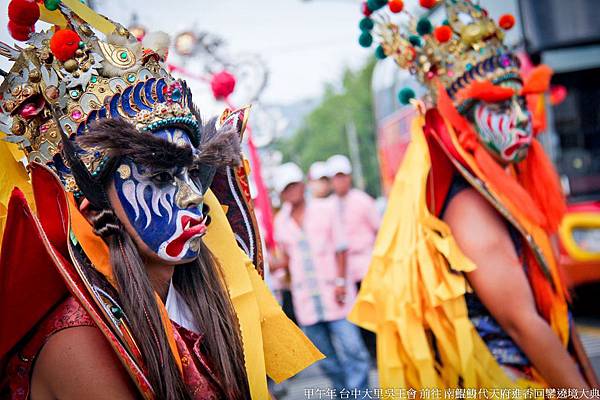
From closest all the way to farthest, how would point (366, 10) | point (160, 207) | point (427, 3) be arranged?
point (160, 207), point (427, 3), point (366, 10)

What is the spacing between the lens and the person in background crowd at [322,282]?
19.5 feet

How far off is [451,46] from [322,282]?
3225mm

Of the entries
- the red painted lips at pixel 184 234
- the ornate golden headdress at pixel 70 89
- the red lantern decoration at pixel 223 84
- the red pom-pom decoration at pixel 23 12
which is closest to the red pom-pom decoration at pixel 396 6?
the red lantern decoration at pixel 223 84

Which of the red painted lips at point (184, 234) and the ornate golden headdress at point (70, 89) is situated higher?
the ornate golden headdress at point (70, 89)

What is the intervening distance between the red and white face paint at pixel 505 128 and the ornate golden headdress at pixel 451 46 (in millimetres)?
132

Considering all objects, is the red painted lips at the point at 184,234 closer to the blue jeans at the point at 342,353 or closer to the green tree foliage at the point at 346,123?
the blue jeans at the point at 342,353

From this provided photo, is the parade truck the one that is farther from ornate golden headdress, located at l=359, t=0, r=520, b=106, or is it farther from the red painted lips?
the red painted lips

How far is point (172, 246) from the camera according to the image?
79.7 inches

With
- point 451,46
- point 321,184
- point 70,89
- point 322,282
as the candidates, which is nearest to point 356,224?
point 322,282

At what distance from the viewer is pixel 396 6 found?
3.12 metres

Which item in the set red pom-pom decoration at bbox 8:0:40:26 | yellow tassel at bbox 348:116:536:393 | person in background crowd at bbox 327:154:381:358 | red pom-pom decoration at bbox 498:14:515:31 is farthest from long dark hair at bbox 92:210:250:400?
person in background crowd at bbox 327:154:381:358

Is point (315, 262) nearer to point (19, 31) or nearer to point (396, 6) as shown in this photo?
point (396, 6)

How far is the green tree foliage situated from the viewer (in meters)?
42.6

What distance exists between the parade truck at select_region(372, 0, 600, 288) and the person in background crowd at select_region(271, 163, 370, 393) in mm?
2473
